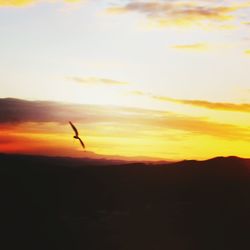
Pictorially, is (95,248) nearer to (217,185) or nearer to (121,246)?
(121,246)

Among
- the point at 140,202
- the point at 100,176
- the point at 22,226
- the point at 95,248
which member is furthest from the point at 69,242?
the point at 100,176

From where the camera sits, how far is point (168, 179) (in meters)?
91.4

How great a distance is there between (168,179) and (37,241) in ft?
130

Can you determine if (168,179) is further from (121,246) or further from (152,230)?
(121,246)

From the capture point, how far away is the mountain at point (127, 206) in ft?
186

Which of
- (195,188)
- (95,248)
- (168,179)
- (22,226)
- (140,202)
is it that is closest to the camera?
(95,248)

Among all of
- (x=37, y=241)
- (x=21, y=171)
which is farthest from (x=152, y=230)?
(x=21, y=171)

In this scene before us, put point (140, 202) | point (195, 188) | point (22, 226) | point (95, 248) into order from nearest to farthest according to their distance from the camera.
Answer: point (95, 248)
point (22, 226)
point (140, 202)
point (195, 188)

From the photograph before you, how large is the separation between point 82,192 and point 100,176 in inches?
371

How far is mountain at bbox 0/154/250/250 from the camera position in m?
56.8

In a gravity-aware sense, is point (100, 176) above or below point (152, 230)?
above

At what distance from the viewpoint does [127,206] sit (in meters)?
72.4

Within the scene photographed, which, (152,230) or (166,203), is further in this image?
(166,203)

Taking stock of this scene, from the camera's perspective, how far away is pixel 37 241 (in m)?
55.7
